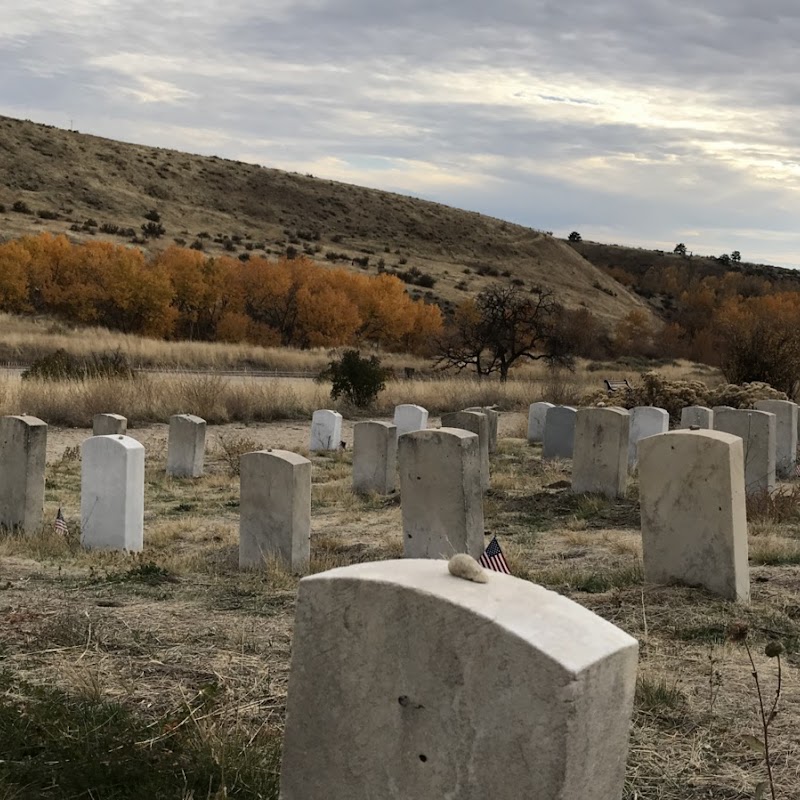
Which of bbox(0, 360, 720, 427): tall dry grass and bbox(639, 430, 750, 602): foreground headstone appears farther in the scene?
bbox(0, 360, 720, 427): tall dry grass

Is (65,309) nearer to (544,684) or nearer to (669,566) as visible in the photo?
(669,566)

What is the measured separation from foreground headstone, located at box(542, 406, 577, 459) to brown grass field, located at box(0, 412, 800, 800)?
5407mm

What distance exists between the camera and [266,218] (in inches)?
3711

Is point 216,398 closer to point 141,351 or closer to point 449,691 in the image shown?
point 141,351

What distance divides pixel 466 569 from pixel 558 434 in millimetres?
13320

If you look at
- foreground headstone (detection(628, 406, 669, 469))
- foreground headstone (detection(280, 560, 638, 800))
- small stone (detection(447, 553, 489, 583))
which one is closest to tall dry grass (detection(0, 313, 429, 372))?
foreground headstone (detection(628, 406, 669, 469))

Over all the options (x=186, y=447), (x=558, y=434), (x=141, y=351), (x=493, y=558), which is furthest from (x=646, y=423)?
(x=141, y=351)

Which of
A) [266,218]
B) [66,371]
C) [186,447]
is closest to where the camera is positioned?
[186,447]

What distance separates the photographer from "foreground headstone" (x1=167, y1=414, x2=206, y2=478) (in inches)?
549

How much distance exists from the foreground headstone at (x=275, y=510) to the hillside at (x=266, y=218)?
55.7 metres

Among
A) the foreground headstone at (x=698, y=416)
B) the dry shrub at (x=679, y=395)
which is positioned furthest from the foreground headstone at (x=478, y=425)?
the dry shrub at (x=679, y=395)

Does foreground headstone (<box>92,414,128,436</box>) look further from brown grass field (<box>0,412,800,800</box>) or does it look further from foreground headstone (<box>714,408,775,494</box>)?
foreground headstone (<box>714,408,775,494</box>)

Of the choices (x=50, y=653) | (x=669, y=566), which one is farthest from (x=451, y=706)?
(x=669, y=566)

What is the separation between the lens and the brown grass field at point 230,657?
3816mm
